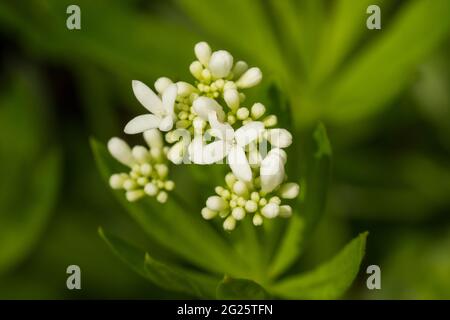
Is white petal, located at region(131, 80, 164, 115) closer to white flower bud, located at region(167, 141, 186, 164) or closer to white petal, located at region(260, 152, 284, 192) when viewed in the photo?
white flower bud, located at region(167, 141, 186, 164)

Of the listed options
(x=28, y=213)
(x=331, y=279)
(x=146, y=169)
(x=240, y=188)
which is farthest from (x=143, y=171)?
(x=28, y=213)

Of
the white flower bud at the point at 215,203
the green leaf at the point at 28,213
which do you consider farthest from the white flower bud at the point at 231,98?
the green leaf at the point at 28,213

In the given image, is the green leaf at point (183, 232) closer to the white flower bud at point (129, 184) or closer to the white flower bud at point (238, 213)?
the white flower bud at point (129, 184)

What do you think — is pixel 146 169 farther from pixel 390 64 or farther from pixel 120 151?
pixel 390 64

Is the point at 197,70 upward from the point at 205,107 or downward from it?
upward

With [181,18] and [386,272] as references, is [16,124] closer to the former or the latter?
[181,18]

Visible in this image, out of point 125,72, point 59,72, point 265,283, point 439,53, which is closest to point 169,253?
point 125,72
